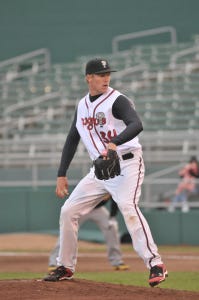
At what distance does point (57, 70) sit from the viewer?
25406 millimetres

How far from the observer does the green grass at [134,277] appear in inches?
379

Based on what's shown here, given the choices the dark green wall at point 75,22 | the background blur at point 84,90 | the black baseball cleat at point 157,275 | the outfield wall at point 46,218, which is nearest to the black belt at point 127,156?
the black baseball cleat at point 157,275

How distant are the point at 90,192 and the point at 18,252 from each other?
24.8ft

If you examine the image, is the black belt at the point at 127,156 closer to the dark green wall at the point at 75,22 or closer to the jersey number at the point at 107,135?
the jersey number at the point at 107,135

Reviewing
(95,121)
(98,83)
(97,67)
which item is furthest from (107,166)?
(97,67)

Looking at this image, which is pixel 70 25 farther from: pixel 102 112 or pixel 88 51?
pixel 102 112

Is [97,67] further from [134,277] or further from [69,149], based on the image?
[134,277]

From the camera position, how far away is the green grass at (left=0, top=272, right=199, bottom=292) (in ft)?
31.6

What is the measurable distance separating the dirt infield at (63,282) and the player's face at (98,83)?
1710 millimetres

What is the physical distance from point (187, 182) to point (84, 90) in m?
7.10

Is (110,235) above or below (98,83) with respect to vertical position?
below

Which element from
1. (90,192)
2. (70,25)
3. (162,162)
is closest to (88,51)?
(70,25)

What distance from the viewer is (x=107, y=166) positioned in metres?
7.45

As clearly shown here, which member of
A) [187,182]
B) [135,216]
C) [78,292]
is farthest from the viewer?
[187,182]
